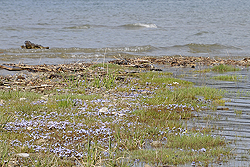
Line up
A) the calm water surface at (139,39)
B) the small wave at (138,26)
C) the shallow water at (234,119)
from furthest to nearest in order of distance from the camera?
the small wave at (138,26) < the calm water surface at (139,39) < the shallow water at (234,119)

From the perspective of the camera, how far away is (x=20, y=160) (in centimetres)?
474

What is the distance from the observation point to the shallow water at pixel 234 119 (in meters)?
5.18

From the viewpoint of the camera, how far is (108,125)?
6320 mm

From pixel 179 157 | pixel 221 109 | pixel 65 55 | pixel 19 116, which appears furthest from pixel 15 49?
pixel 179 157

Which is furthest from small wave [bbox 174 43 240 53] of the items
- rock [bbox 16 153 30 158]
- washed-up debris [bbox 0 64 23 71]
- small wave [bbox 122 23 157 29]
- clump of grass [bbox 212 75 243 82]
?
rock [bbox 16 153 30 158]

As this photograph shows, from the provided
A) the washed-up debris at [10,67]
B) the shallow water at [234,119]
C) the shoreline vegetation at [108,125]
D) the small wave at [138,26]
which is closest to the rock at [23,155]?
the shoreline vegetation at [108,125]

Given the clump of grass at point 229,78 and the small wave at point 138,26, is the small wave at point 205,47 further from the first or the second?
the clump of grass at point 229,78

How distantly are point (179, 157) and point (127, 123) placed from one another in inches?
72.6

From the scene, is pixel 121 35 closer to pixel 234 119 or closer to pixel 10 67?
pixel 10 67

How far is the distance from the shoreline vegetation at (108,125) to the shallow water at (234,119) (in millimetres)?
186

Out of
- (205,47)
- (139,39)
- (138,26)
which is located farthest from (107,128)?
(138,26)

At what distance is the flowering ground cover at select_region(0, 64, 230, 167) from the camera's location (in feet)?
15.6

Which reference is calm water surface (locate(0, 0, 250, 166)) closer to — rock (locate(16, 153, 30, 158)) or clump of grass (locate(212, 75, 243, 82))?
clump of grass (locate(212, 75, 243, 82))

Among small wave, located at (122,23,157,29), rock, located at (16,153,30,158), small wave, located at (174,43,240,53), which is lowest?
rock, located at (16,153,30,158)
